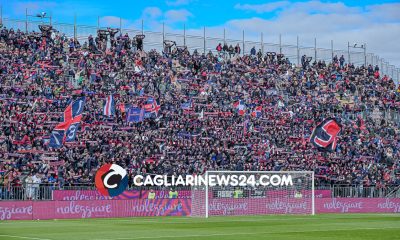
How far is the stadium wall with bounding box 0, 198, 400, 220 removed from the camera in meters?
40.7

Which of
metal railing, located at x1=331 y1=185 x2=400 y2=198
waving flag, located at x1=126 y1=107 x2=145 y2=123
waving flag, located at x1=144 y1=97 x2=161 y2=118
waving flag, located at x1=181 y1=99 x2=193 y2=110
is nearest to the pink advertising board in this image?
metal railing, located at x1=331 y1=185 x2=400 y2=198

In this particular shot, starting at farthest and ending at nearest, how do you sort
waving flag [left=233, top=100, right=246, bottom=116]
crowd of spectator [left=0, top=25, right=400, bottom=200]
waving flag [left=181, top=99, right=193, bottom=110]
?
waving flag [left=233, top=100, right=246, bottom=116] < waving flag [left=181, top=99, right=193, bottom=110] < crowd of spectator [left=0, top=25, right=400, bottom=200]

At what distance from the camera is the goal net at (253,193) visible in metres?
46.6

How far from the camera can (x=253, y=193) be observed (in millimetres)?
49094

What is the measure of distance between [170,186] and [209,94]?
16.1 metres

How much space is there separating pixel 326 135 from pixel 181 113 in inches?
438

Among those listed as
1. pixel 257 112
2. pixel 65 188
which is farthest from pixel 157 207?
pixel 257 112

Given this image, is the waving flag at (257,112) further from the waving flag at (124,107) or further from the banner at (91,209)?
the banner at (91,209)

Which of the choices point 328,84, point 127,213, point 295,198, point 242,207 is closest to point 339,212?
point 295,198

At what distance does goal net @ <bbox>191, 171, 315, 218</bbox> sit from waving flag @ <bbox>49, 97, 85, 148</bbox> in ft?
27.8

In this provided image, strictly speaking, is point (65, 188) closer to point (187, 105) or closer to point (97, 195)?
point (97, 195)

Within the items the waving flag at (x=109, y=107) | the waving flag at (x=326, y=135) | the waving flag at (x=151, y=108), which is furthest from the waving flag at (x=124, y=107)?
the waving flag at (x=326, y=135)

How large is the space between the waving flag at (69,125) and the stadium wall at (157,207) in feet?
19.4

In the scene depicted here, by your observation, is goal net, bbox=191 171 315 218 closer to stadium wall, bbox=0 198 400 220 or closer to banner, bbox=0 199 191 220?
stadium wall, bbox=0 198 400 220
